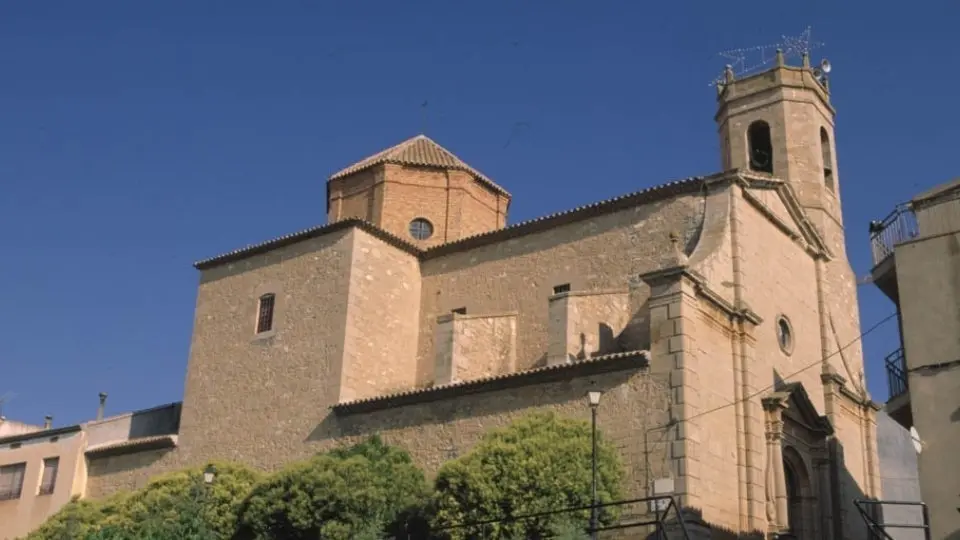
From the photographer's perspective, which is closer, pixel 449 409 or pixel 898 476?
pixel 449 409

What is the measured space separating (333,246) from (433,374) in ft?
11.8

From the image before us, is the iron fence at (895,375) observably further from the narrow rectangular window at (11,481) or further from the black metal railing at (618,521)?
the narrow rectangular window at (11,481)

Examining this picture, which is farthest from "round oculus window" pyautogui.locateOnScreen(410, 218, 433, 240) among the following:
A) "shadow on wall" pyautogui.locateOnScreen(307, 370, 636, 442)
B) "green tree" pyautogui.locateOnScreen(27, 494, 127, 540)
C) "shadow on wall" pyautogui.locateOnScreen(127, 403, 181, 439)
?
"green tree" pyautogui.locateOnScreen(27, 494, 127, 540)

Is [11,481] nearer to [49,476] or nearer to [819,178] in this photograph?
[49,476]

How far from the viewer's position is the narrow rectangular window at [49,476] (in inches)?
1081

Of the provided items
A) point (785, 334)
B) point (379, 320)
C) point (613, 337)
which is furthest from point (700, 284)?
point (379, 320)

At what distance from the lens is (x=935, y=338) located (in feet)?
47.6

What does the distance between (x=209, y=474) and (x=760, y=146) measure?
15029mm

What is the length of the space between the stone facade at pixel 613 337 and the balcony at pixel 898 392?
3.06 m

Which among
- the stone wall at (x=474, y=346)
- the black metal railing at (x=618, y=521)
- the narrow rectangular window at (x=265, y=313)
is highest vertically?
the narrow rectangular window at (x=265, y=313)

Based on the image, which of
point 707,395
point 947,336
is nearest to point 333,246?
point 707,395

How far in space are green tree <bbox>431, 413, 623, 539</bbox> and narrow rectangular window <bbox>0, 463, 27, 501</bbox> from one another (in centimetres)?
1427

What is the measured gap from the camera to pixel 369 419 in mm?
22297

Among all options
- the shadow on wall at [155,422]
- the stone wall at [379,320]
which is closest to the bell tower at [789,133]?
the stone wall at [379,320]
